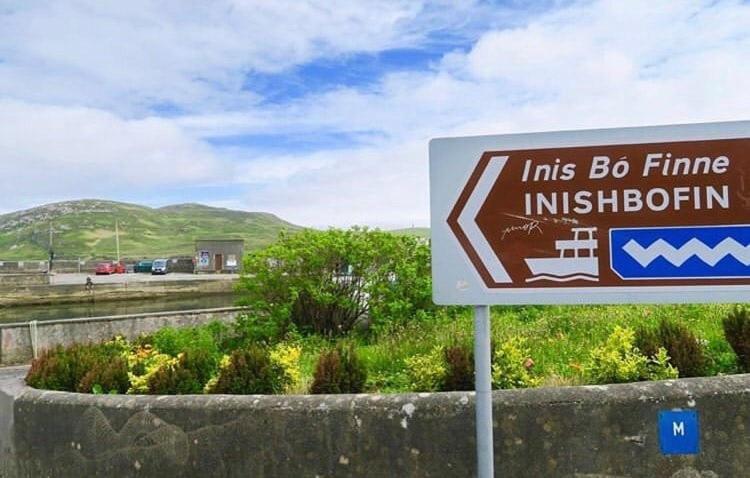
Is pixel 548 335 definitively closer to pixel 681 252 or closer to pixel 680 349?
pixel 680 349

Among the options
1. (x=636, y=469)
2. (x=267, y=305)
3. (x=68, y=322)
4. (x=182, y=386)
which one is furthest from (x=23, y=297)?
(x=636, y=469)

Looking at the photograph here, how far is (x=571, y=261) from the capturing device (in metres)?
2.87

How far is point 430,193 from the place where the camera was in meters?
2.96

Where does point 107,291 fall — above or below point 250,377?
below

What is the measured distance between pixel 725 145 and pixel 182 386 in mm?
4452

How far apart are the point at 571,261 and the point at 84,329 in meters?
11.2

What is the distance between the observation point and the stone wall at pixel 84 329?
11.7m

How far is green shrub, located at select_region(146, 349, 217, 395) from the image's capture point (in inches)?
213

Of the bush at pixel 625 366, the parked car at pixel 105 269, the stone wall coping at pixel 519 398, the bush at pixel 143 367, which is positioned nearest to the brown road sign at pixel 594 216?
the stone wall coping at pixel 519 398

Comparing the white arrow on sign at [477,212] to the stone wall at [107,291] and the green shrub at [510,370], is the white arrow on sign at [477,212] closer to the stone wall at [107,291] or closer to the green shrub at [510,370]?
the green shrub at [510,370]

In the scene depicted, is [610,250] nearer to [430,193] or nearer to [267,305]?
[430,193]

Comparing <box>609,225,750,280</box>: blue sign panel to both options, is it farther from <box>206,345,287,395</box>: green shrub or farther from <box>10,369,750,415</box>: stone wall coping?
<box>206,345,287,395</box>: green shrub

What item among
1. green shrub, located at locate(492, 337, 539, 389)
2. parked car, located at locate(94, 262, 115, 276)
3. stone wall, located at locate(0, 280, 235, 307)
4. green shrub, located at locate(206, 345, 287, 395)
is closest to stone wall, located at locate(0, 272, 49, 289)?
stone wall, located at locate(0, 280, 235, 307)

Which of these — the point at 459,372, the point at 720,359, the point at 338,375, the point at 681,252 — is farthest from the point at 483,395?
the point at 720,359
